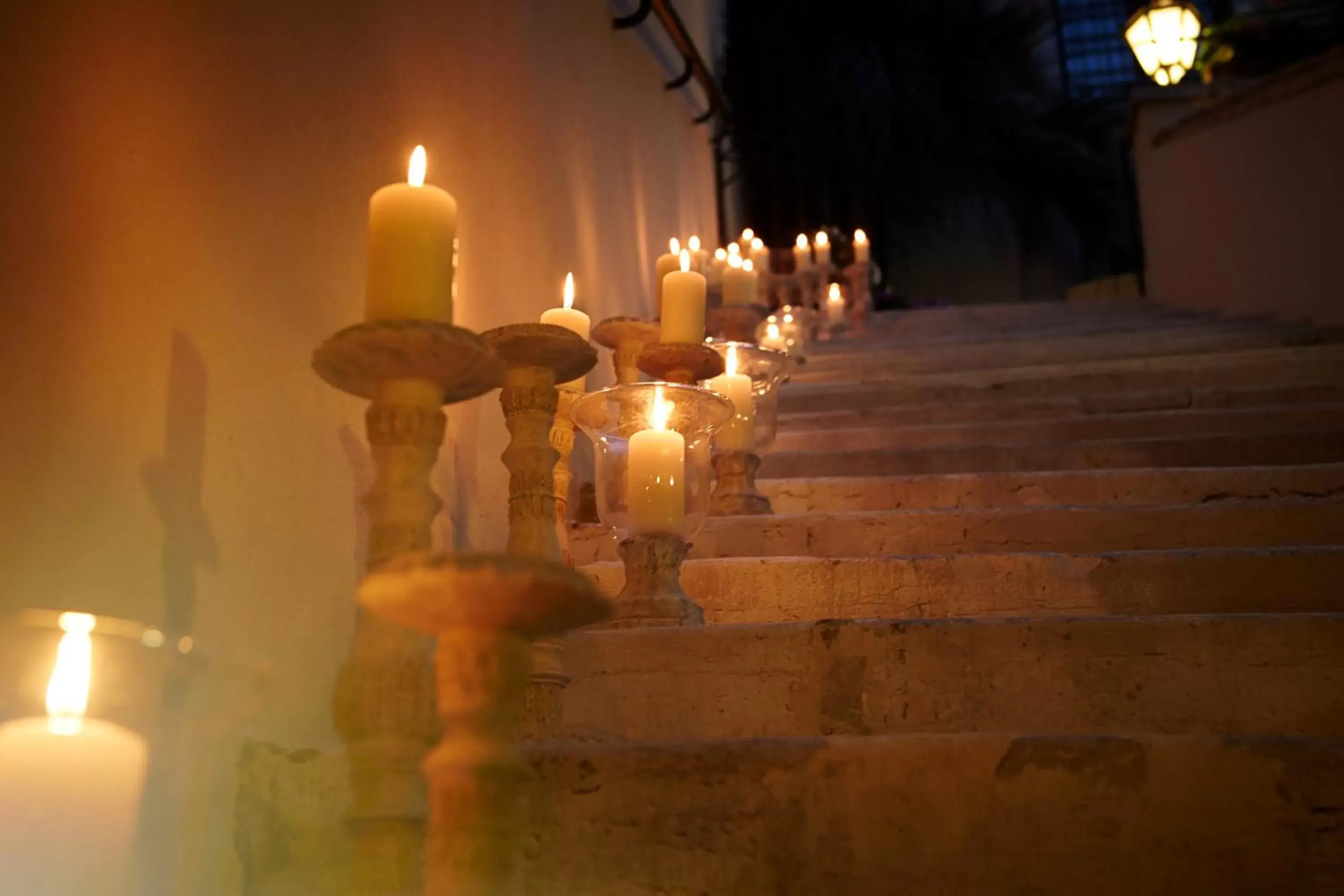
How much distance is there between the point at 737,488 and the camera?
7.32 feet

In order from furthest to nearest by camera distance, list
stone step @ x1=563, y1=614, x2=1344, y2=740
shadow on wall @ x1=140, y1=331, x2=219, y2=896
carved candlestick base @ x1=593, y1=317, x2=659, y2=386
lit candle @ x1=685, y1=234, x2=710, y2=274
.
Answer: lit candle @ x1=685, y1=234, x2=710, y2=274 → carved candlestick base @ x1=593, y1=317, x2=659, y2=386 → stone step @ x1=563, y1=614, x2=1344, y2=740 → shadow on wall @ x1=140, y1=331, x2=219, y2=896

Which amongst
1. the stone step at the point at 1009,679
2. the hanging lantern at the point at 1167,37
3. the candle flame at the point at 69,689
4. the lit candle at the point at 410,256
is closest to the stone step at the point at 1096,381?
the stone step at the point at 1009,679

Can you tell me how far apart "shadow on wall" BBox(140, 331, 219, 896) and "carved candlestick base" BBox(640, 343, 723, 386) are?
28.5 inches

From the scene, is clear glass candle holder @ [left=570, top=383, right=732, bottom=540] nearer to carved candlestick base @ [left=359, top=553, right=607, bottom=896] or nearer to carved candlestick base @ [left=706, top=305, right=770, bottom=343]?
Answer: carved candlestick base @ [left=359, top=553, right=607, bottom=896]

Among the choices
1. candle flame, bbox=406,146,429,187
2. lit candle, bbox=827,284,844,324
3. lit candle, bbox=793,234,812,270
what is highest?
lit candle, bbox=793,234,812,270

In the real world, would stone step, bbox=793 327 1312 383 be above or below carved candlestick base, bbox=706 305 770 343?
above

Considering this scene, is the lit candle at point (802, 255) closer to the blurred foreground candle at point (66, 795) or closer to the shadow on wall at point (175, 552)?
the shadow on wall at point (175, 552)

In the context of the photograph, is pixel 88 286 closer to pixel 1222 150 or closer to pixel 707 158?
pixel 707 158

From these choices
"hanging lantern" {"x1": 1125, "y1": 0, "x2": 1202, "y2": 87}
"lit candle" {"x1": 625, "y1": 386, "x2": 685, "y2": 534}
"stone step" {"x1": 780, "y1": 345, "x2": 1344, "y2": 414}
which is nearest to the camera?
"lit candle" {"x1": 625, "y1": 386, "x2": 685, "y2": 534}

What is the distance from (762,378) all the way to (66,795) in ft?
5.34

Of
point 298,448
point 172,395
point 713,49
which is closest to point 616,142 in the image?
point 298,448

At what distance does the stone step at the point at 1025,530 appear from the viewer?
1.93 metres

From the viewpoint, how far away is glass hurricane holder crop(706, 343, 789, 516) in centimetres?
220

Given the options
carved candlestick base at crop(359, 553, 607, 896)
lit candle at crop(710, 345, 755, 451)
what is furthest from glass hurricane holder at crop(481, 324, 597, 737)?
lit candle at crop(710, 345, 755, 451)
